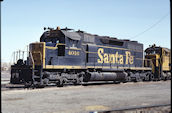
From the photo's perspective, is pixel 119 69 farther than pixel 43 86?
Yes

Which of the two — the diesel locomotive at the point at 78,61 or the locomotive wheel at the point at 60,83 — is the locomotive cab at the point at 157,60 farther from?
the locomotive wheel at the point at 60,83

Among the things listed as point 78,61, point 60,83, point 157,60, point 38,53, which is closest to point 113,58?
point 78,61

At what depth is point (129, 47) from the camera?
2223 cm

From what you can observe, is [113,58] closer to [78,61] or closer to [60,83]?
[78,61]

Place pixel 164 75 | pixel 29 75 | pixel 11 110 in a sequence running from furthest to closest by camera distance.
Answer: pixel 164 75
pixel 29 75
pixel 11 110

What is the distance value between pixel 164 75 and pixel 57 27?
48.4 feet

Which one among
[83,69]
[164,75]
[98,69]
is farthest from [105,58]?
[164,75]

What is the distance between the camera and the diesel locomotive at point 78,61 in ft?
51.0

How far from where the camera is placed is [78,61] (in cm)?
1745

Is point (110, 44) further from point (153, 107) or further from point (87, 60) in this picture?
point (153, 107)

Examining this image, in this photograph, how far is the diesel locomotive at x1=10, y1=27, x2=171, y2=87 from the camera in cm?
1556

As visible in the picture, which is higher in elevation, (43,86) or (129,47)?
(129,47)

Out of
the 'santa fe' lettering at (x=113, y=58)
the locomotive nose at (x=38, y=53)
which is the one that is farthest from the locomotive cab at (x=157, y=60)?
the locomotive nose at (x=38, y=53)

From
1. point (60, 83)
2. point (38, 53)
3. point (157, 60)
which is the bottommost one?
point (60, 83)
